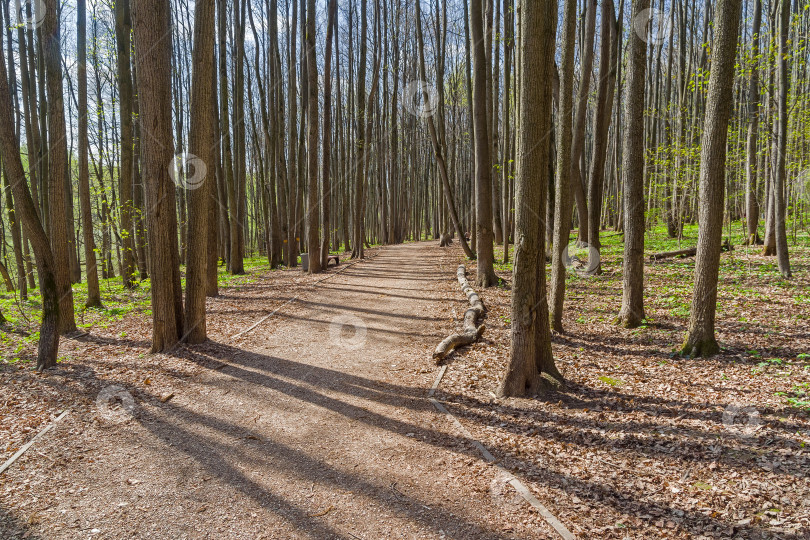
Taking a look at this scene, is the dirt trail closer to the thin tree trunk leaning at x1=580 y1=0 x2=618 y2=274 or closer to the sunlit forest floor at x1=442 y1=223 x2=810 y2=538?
the sunlit forest floor at x1=442 y1=223 x2=810 y2=538

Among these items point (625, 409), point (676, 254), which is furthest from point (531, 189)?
point (676, 254)

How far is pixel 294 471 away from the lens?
3.53 meters

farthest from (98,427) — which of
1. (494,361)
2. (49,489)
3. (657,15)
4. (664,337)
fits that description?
(657,15)

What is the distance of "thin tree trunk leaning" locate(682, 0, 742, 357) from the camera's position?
17.0ft

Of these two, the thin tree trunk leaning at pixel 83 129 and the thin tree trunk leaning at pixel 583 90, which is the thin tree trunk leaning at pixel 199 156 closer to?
the thin tree trunk leaning at pixel 83 129

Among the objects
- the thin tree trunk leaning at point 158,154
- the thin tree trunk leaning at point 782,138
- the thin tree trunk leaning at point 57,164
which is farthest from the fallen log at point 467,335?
the thin tree trunk leaning at point 782,138

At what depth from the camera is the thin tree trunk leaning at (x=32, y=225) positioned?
17.9 feet

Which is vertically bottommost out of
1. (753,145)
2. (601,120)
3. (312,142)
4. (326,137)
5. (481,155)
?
(481,155)

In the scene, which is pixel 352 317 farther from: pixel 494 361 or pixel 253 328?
pixel 494 361

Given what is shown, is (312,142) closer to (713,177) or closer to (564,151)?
(564,151)

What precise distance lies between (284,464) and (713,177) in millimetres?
5721

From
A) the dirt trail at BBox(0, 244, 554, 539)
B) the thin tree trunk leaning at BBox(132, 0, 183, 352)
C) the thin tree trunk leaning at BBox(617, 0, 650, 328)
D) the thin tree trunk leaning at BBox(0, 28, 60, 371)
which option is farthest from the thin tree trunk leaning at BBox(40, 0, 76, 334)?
the thin tree trunk leaning at BBox(617, 0, 650, 328)

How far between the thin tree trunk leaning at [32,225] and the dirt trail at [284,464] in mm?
1594

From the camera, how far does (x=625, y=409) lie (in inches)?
175
